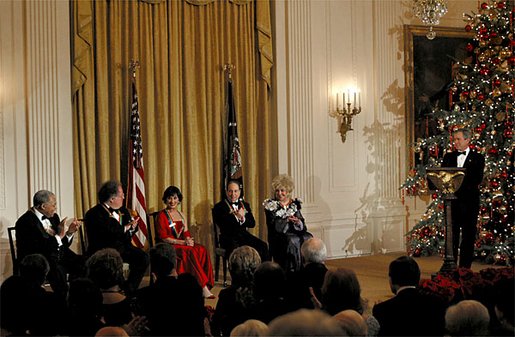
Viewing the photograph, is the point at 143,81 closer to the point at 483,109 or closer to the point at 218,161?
the point at 218,161

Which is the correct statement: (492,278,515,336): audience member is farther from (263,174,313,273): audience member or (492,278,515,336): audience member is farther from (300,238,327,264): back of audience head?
(263,174,313,273): audience member

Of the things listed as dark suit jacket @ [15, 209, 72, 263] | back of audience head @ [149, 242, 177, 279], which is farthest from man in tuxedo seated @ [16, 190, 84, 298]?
back of audience head @ [149, 242, 177, 279]

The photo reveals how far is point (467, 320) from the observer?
319cm

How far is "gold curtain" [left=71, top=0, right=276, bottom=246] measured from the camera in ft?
28.1

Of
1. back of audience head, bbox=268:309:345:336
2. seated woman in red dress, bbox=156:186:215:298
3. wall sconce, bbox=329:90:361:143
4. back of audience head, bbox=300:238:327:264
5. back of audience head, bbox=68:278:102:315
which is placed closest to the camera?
back of audience head, bbox=268:309:345:336

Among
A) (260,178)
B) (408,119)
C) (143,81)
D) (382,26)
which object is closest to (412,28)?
(382,26)

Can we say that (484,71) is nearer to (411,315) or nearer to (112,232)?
(112,232)

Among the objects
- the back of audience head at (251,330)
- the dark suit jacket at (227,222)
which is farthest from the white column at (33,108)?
the back of audience head at (251,330)

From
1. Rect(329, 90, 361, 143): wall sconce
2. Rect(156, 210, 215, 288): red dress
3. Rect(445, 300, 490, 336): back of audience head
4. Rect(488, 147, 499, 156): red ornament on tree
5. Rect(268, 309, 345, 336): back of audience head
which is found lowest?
Rect(156, 210, 215, 288): red dress

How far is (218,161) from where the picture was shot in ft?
30.6

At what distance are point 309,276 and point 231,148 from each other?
4.40 m

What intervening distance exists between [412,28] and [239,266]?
7.28 metres

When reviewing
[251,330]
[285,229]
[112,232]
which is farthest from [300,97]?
[251,330]

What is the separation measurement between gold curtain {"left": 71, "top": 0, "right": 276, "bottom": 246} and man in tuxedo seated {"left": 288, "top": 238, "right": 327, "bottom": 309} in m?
4.15
